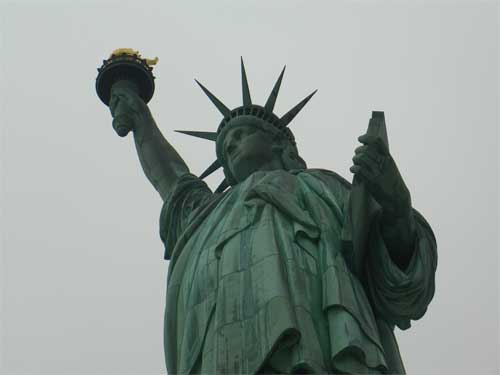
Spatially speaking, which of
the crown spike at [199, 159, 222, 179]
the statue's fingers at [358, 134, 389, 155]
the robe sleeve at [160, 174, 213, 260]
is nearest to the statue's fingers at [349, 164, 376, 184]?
the statue's fingers at [358, 134, 389, 155]

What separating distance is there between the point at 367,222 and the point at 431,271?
81 cm

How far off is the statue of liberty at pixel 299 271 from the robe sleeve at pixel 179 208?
1.61ft

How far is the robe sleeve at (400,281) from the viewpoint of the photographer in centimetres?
1146

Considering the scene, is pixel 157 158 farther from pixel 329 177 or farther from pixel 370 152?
pixel 370 152

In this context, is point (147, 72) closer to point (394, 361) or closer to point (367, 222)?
point (367, 222)

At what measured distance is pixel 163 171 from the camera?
50.3 feet

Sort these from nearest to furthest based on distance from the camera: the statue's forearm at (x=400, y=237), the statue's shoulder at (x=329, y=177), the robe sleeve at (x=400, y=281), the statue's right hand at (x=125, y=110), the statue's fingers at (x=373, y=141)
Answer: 1. the statue's fingers at (x=373, y=141)
2. the robe sleeve at (x=400, y=281)
3. the statue's forearm at (x=400, y=237)
4. the statue's shoulder at (x=329, y=177)
5. the statue's right hand at (x=125, y=110)

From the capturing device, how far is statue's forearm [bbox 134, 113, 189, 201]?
15.2m

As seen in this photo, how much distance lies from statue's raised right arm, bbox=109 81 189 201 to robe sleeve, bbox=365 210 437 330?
4.15 metres

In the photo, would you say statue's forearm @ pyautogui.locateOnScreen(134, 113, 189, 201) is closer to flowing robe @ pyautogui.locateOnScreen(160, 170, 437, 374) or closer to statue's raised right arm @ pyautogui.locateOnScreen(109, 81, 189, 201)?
statue's raised right arm @ pyautogui.locateOnScreen(109, 81, 189, 201)

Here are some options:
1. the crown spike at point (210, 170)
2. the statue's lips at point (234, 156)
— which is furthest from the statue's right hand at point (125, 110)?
the statue's lips at point (234, 156)

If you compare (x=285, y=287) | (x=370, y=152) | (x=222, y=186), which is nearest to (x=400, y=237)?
(x=370, y=152)

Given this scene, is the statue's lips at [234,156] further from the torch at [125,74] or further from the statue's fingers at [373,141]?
the statue's fingers at [373,141]

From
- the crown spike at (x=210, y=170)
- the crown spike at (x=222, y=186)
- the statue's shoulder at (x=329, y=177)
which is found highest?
the crown spike at (x=210, y=170)
